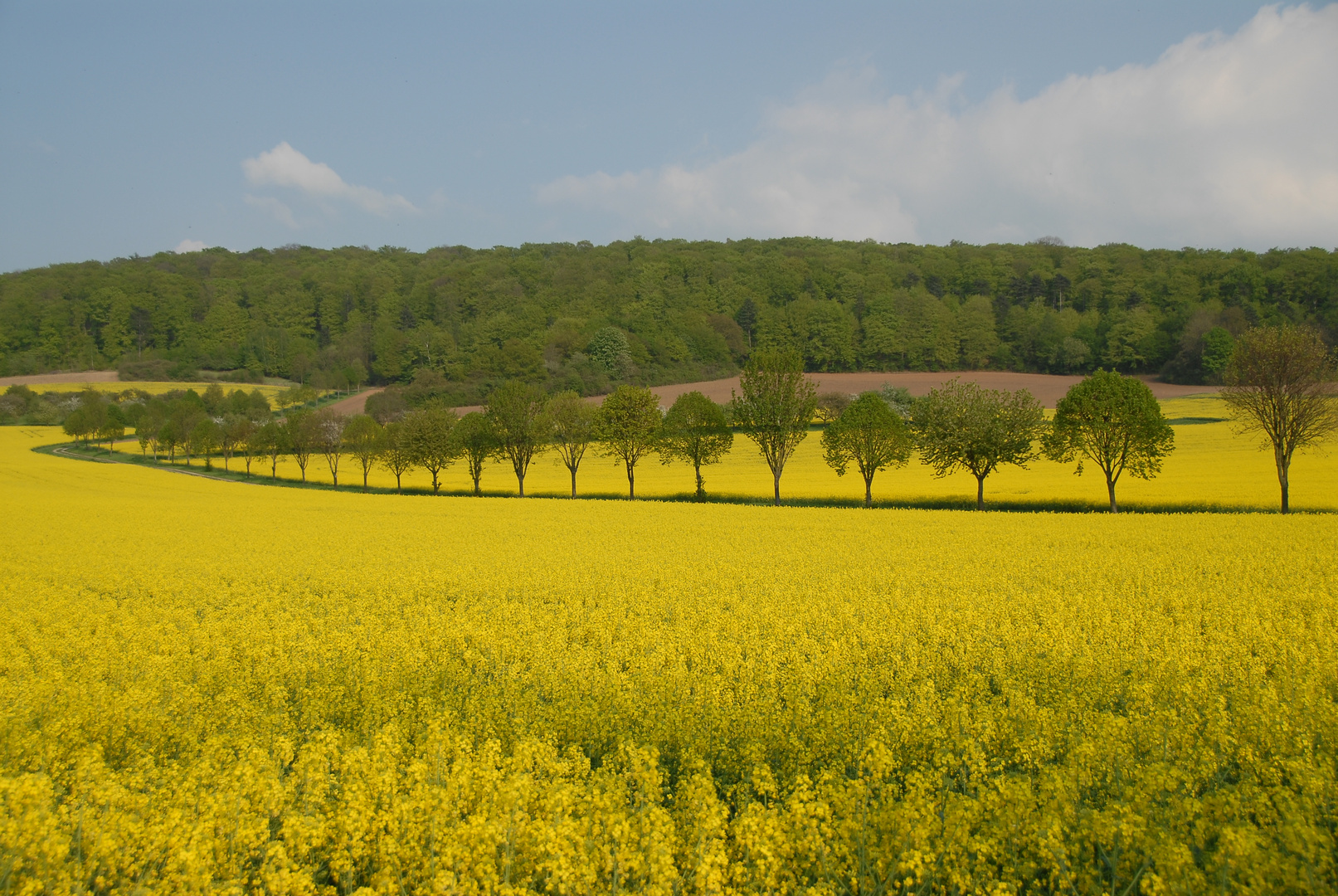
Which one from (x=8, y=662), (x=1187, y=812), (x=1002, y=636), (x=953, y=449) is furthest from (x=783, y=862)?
(x=953, y=449)

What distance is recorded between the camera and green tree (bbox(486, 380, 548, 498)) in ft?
151

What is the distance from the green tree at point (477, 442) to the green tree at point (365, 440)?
7099 millimetres

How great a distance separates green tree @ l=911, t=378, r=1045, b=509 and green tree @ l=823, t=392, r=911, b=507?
1.05 meters

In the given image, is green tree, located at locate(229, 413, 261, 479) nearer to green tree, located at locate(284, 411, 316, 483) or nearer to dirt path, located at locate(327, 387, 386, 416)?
green tree, located at locate(284, 411, 316, 483)

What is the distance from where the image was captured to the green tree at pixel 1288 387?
2883 cm

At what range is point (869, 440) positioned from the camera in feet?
119

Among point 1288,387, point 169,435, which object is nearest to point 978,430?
point 1288,387

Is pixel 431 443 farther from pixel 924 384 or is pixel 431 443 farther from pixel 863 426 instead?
pixel 924 384

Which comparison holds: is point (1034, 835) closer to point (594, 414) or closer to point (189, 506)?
point (189, 506)

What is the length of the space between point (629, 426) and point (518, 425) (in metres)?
8.14

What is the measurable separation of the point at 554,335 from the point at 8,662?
3113 inches

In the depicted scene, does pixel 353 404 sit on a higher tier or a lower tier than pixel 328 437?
higher

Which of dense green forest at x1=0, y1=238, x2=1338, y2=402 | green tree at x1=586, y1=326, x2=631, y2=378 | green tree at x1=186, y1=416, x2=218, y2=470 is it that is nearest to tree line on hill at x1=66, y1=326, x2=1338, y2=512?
green tree at x1=186, y1=416, x2=218, y2=470

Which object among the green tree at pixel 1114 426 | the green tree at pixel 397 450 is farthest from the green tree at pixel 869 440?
the green tree at pixel 397 450
